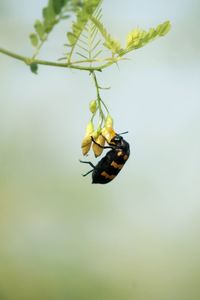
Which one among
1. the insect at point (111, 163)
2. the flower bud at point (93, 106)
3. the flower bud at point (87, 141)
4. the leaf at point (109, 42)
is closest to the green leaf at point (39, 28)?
the leaf at point (109, 42)

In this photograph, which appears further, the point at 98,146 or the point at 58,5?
the point at 98,146

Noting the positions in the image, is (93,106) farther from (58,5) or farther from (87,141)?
(58,5)

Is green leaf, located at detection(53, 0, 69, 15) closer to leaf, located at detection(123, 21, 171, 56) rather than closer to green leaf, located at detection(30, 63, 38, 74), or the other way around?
green leaf, located at detection(30, 63, 38, 74)

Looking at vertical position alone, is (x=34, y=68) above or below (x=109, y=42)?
below

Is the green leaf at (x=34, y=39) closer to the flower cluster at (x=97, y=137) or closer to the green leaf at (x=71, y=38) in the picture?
the green leaf at (x=71, y=38)

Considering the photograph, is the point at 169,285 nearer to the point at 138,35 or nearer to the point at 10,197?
the point at 10,197

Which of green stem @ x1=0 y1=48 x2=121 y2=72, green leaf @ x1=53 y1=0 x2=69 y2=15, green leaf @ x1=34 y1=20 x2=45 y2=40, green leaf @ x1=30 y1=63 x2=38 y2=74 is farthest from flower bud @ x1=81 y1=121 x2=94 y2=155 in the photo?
green leaf @ x1=53 y1=0 x2=69 y2=15

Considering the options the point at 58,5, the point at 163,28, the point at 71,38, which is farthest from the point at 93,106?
the point at 58,5

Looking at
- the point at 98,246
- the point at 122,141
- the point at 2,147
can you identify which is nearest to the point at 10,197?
the point at 2,147

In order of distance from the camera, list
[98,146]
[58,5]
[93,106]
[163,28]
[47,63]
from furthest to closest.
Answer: [98,146] → [93,106] → [163,28] → [47,63] → [58,5]

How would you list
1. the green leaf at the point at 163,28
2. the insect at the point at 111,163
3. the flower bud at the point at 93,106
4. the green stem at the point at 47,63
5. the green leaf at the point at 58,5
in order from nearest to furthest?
the green leaf at the point at 58,5, the green stem at the point at 47,63, the green leaf at the point at 163,28, the flower bud at the point at 93,106, the insect at the point at 111,163

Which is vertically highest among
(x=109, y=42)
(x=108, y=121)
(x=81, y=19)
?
(x=108, y=121)

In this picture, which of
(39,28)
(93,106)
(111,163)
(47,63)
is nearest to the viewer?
(39,28)
